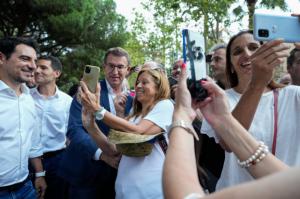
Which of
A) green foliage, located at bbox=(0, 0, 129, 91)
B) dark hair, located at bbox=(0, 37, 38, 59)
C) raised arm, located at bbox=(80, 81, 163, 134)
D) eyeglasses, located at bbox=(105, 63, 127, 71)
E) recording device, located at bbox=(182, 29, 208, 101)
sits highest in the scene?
green foliage, located at bbox=(0, 0, 129, 91)

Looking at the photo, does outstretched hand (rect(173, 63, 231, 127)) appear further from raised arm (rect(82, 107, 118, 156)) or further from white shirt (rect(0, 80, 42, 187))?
white shirt (rect(0, 80, 42, 187))

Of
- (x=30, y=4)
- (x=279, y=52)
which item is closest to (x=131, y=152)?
(x=279, y=52)

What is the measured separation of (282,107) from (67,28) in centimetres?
970

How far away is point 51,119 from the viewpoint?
13.5ft

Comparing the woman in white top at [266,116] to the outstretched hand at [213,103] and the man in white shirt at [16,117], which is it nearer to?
the outstretched hand at [213,103]

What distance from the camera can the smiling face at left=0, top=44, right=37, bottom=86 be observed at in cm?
303

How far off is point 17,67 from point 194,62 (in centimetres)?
208

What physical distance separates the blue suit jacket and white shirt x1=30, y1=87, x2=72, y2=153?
3.82 feet

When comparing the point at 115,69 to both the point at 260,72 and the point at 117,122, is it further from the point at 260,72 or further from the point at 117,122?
the point at 260,72

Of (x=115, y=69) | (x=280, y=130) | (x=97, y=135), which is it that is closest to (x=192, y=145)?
(x=280, y=130)

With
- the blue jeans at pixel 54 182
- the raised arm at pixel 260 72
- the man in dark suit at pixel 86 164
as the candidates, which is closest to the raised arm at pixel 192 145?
the raised arm at pixel 260 72

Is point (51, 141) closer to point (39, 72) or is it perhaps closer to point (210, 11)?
point (39, 72)

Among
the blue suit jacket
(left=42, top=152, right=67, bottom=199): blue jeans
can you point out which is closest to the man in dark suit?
the blue suit jacket

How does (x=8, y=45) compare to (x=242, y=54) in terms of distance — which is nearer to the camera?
(x=242, y=54)
